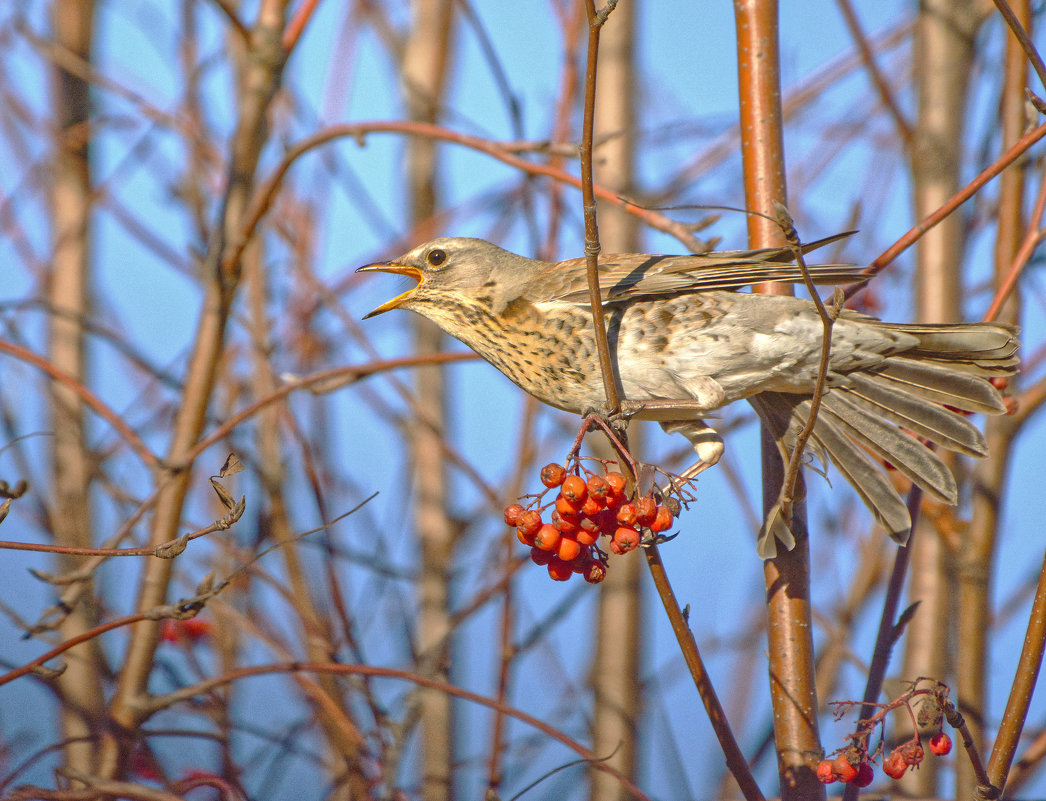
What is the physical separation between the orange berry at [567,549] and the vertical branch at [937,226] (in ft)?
5.10

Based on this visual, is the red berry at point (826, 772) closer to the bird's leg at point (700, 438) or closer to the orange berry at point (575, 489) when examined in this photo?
the orange berry at point (575, 489)

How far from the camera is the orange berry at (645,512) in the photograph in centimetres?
171

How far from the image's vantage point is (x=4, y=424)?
2768mm

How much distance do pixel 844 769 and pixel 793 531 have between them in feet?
1.76

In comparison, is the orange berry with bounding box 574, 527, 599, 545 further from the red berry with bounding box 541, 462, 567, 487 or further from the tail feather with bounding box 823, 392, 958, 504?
the tail feather with bounding box 823, 392, 958, 504

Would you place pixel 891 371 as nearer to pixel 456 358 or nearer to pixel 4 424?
pixel 456 358

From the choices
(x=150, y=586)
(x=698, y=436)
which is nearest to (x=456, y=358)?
(x=698, y=436)

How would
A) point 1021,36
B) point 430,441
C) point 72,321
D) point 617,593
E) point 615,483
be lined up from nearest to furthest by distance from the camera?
point 1021,36, point 615,483, point 72,321, point 617,593, point 430,441

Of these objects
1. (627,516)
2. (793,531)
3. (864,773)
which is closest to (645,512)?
(627,516)

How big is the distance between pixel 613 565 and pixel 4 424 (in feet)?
6.33

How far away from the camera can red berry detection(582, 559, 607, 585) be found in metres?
1.72

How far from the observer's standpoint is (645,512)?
171 centimetres

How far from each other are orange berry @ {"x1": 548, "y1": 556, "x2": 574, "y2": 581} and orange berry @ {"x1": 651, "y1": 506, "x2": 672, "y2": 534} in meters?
0.18

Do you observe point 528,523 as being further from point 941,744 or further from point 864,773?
point 941,744
